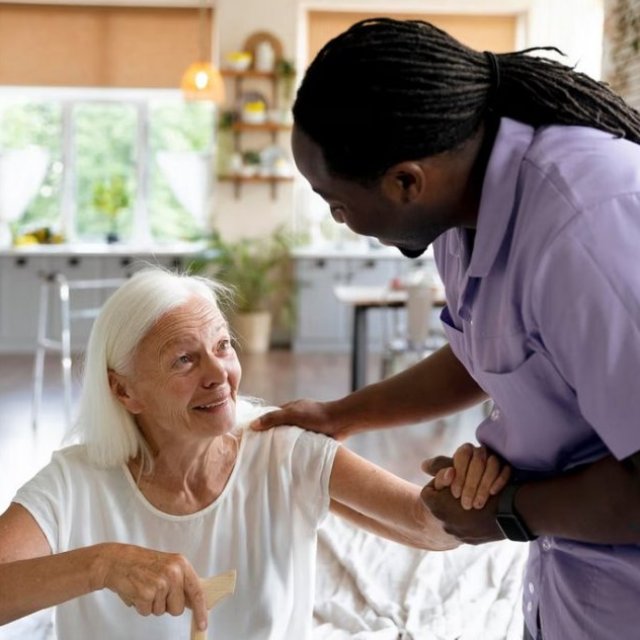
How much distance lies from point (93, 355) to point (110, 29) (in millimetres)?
7389

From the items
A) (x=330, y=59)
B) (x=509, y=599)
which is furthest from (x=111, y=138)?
(x=330, y=59)

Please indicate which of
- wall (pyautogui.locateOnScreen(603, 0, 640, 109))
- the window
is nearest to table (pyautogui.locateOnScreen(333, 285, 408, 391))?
wall (pyautogui.locateOnScreen(603, 0, 640, 109))

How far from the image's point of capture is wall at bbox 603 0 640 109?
14.4 ft

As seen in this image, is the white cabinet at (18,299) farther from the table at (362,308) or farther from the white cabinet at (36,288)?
the table at (362,308)

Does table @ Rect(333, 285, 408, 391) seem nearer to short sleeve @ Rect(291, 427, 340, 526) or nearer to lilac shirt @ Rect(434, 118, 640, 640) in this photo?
short sleeve @ Rect(291, 427, 340, 526)

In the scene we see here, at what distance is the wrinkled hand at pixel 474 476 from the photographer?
1.15 meters

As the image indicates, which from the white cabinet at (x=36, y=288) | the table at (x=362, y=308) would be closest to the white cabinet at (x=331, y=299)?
the white cabinet at (x=36, y=288)

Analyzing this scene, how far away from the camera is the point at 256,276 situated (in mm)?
8398

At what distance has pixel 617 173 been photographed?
36.8 inches

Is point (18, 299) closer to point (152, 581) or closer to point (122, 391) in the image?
point (122, 391)

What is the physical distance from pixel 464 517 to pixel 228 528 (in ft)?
2.16

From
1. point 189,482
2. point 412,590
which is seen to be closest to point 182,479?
point 189,482

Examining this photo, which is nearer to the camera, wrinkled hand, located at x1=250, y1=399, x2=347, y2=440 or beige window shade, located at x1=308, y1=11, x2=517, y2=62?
wrinkled hand, located at x1=250, y1=399, x2=347, y2=440

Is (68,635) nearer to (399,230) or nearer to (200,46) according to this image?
(399,230)
